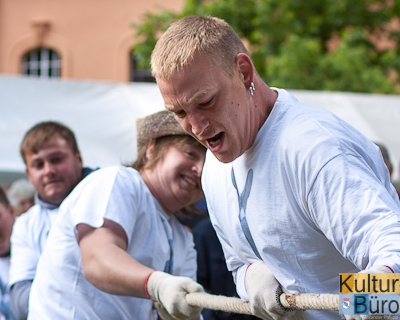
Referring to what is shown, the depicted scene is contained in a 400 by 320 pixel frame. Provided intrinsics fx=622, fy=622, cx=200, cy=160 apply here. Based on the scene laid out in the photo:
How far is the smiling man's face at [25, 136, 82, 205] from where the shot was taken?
3186mm

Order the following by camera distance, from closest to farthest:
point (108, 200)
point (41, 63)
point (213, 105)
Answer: point (213, 105), point (108, 200), point (41, 63)

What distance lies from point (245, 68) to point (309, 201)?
396mm

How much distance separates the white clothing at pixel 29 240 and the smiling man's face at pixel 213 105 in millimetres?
1513

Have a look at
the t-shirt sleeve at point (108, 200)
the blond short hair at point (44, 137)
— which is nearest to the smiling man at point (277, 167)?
the t-shirt sleeve at point (108, 200)

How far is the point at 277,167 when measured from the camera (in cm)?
158

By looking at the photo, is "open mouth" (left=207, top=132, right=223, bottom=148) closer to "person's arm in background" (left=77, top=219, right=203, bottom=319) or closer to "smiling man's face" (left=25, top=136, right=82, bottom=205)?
"person's arm in background" (left=77, top=219, right=203, bottom=319)

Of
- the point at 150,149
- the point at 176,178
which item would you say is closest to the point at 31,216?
the point at 150,149

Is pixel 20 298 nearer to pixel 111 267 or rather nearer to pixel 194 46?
pixel 111 267

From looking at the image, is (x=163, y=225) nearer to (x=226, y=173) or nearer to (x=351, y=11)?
(x=226, y=173)

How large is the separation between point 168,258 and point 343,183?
3.61 ft

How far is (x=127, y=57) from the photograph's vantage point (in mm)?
12688

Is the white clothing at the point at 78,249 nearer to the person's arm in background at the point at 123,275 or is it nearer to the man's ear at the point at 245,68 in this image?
the person's arm in background at the point at 123,275

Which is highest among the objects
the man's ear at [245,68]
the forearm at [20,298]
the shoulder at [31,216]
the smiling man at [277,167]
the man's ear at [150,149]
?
the man's ear at [245,68]

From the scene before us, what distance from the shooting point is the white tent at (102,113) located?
4574 mm
